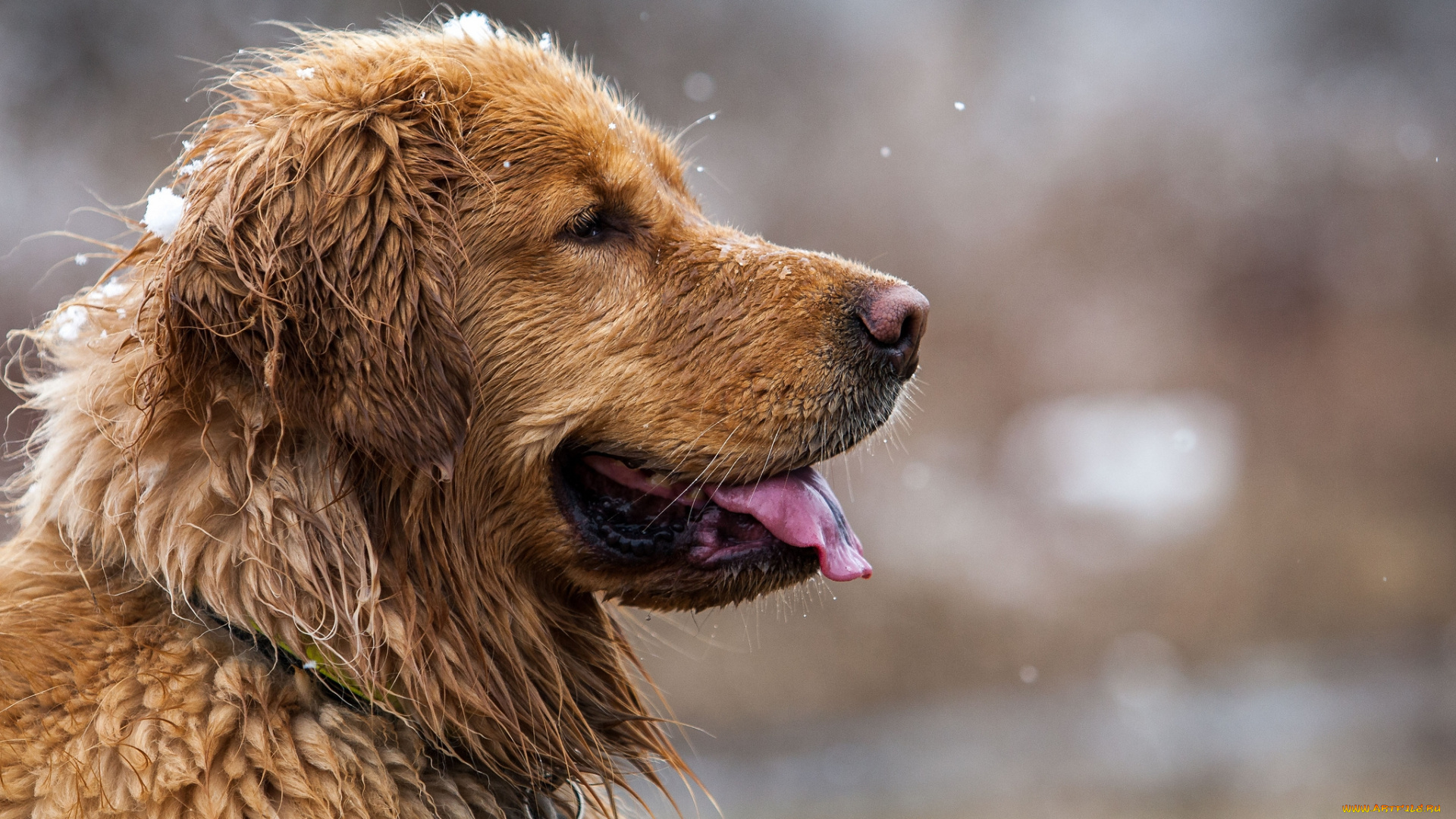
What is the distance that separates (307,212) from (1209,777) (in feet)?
24.3

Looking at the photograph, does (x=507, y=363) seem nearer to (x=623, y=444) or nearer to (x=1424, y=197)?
(x=623, y=444)

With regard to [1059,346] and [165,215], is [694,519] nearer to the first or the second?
[165,215]

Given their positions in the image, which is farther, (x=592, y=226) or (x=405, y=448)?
(x=592, y=226)

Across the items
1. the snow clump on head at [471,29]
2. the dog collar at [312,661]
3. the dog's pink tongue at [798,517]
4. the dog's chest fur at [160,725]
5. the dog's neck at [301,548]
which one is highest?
the snow clump on head at [471,29]

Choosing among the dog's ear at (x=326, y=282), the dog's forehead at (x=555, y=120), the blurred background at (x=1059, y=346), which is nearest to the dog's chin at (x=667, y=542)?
the dog's ear at (x=326, y=282)

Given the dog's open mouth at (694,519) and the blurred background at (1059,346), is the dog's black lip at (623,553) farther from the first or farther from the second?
the blurred background at (1059,346)

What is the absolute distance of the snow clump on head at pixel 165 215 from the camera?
2174 millimetres

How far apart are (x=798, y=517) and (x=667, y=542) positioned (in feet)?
1.04

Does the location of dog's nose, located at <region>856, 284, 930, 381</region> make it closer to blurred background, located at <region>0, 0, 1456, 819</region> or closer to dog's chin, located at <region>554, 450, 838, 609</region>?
dog's chin, located at <region>554, 450, 838, 609</region>

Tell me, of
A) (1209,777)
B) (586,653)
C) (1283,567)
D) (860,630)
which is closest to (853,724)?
(860,630)

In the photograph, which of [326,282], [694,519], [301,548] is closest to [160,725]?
[301,548]

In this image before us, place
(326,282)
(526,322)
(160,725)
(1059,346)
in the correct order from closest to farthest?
(160,725) < (326,282) < (526,322) < (1059,346)

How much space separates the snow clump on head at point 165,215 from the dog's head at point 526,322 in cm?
7

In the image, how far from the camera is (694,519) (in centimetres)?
253
